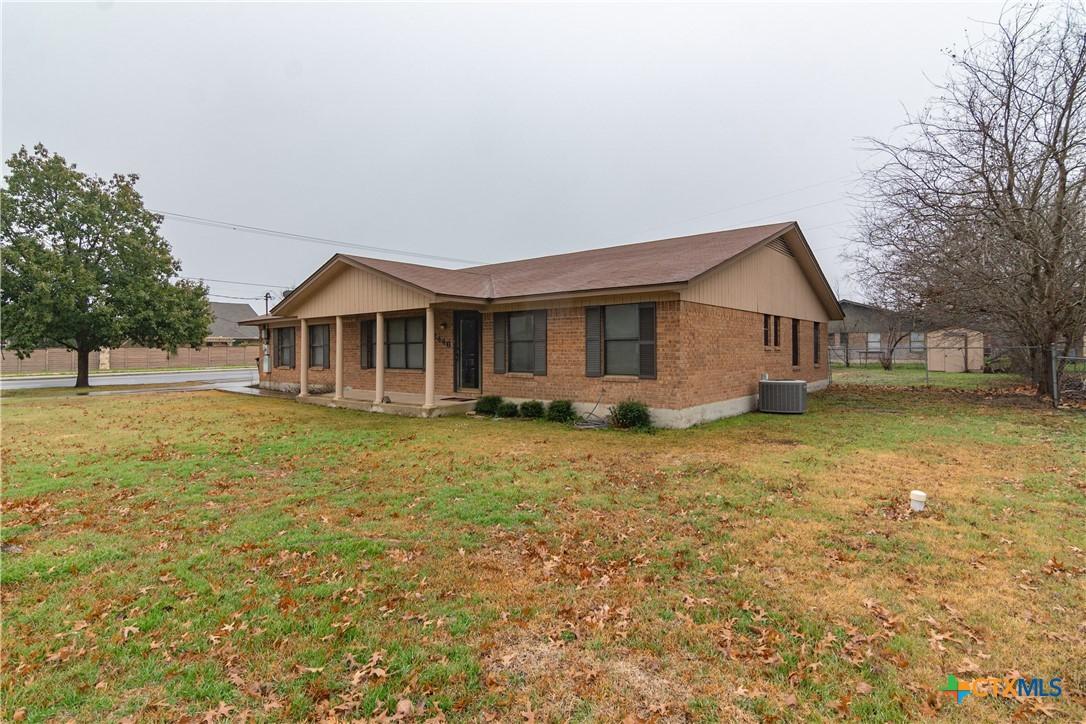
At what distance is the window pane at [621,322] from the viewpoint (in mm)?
11047

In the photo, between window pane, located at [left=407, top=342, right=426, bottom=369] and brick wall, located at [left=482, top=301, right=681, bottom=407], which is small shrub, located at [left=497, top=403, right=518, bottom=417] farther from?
window pane, located at [left=407, top=342, right=426, bottom=369]

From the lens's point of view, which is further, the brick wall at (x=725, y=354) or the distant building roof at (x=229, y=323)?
the distant building roof at (x=229, y=323)

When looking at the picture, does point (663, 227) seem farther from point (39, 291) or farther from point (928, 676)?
point (928, 676)

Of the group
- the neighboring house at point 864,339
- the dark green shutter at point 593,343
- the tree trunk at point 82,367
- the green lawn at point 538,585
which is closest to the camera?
the green lawn at point 538,585

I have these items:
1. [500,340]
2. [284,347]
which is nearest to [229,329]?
[284,347]

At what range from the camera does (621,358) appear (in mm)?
11242

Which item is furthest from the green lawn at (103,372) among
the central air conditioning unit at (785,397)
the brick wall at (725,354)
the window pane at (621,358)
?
the central air conditioning unit at (785,397)

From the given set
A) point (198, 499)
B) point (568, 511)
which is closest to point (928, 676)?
point (568, 511)

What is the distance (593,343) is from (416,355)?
599cm

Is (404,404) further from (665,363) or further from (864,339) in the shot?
(864,339)

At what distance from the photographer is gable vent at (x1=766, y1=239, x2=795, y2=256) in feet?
45.8

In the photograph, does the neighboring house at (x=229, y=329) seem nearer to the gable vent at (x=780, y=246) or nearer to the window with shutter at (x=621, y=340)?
the window with shutter at (x=621, y=340)

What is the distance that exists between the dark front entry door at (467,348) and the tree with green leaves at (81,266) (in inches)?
600

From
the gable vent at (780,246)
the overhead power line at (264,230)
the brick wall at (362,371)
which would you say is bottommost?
the brick wall at (362,371)
